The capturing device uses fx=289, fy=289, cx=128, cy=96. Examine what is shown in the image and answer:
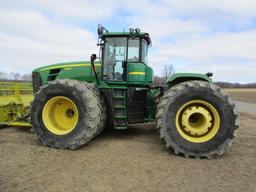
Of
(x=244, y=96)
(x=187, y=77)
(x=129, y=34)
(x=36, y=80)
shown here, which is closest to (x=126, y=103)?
(x=187, y=77)

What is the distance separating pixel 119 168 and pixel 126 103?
2.26m

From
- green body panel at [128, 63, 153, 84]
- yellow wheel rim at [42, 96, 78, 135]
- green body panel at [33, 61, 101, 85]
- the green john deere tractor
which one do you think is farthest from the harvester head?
green body panel at [128, 63, 153, 84]

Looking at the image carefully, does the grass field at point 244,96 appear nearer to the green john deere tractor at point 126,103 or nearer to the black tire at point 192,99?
the green john deere tractor at point 126,103

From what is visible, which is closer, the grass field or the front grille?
the front grille

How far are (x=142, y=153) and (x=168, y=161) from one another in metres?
0.66

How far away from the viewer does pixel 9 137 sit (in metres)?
7.21

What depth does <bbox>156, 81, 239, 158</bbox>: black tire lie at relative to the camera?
578 centimetres

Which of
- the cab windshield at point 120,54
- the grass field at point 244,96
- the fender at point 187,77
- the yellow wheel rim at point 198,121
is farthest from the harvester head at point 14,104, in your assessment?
the grass field at point 244,96

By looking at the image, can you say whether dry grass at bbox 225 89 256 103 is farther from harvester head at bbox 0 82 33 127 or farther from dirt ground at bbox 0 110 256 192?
dirt ground at bbox 0 110 256 192

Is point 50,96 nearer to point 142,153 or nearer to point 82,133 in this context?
point 82,133

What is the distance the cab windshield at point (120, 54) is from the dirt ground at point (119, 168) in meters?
1.71

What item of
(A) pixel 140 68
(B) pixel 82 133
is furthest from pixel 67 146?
(A) pixel 140 68

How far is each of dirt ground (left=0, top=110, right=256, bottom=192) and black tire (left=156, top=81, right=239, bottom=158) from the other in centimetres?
23

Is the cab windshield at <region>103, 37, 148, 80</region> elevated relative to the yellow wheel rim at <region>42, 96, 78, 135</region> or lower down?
elevated
